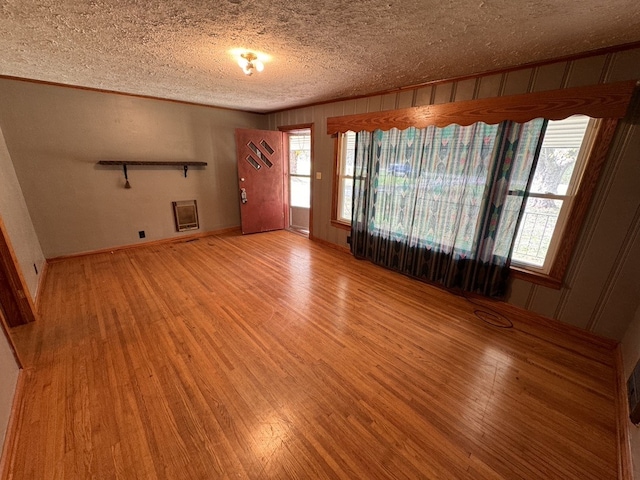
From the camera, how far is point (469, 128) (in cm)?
239

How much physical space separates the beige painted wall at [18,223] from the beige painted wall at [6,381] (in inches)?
45.4

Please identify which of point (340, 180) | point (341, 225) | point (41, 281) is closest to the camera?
point (41, 281)

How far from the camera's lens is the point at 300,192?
5.25 m

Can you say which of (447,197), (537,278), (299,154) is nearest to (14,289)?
(447,197)

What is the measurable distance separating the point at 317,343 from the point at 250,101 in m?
3.63

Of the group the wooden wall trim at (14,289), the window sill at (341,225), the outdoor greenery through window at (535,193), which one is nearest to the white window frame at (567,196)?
the outdoor greenery through window at (535,193)

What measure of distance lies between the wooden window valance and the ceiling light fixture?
1.46 meters

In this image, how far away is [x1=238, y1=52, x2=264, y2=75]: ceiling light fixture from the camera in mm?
2013

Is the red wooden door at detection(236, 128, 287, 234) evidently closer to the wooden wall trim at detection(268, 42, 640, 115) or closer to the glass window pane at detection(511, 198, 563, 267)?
the wooden wall trim at detection(268, 42, 640, 115)

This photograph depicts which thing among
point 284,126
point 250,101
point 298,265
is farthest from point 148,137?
point 298,265

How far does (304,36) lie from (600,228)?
2.69m

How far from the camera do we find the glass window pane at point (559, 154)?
197 cm

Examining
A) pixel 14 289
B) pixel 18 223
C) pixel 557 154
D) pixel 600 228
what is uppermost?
pixel 557 154

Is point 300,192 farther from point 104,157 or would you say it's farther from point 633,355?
point 633,355
